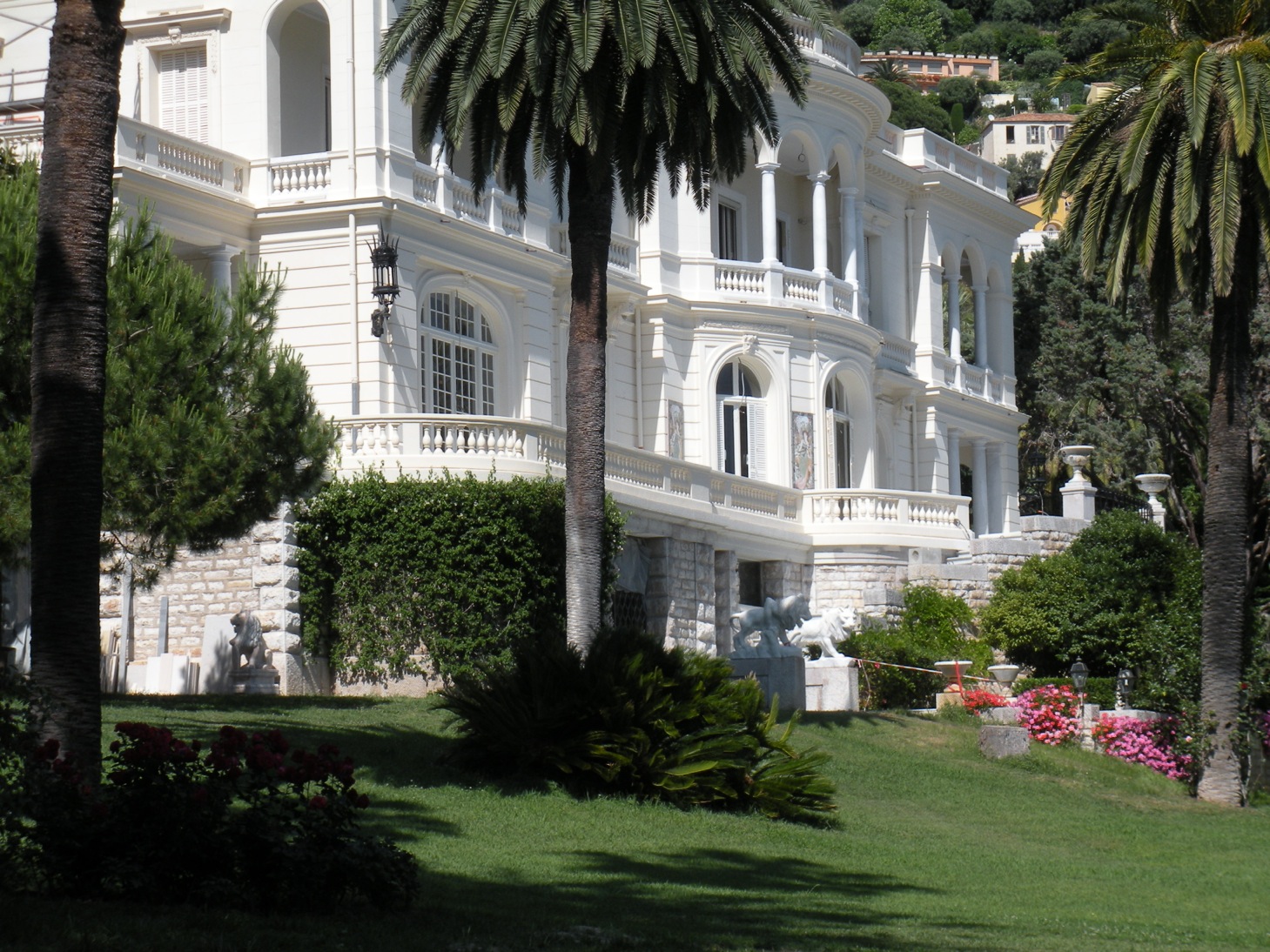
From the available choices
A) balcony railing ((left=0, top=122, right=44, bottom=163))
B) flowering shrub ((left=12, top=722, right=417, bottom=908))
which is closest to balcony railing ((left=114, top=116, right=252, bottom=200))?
balcony railing ((left=0, top=122, right=44, bottom=163))

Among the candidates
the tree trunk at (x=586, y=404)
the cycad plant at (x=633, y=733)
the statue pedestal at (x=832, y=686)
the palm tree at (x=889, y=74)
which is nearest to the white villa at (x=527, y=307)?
the statue pedestal at (x=832, y=686)

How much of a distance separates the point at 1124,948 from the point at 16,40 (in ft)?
89.5

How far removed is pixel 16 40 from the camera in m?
33.5

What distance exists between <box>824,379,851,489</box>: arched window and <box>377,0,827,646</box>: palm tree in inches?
702

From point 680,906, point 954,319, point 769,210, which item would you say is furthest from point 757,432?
point 680,906

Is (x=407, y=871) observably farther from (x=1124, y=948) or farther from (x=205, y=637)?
(x=205, y=637)

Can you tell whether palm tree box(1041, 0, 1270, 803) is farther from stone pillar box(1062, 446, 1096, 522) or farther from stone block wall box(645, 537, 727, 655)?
stone pillar box(1062, 446, 1096, 522)

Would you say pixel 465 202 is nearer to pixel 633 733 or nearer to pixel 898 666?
pixel 898 666

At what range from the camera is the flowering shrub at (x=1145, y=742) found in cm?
2697

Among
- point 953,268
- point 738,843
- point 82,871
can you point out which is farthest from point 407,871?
point 953,268

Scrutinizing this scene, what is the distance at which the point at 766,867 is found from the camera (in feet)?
51.9

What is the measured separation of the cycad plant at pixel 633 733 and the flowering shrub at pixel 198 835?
6.94m

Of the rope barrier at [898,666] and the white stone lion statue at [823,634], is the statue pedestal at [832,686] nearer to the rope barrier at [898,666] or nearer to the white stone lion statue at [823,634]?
the white stone lion statue at [823,634]

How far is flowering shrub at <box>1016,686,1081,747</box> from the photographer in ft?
92.1
